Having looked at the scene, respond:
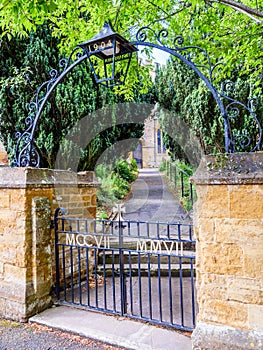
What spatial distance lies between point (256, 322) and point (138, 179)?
491 inches

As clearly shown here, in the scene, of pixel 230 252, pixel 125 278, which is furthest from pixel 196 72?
pixel 125 278

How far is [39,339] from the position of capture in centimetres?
276

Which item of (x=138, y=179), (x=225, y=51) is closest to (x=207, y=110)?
(x=225, y=51)

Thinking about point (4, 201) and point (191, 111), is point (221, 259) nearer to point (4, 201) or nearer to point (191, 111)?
point (4, 201)

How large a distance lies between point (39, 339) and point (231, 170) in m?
2.47

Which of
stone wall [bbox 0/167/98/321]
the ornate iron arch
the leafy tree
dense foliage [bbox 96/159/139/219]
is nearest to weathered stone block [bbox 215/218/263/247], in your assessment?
the ornate iron arch

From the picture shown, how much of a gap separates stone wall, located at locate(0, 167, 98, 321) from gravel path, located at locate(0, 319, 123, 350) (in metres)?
0.17

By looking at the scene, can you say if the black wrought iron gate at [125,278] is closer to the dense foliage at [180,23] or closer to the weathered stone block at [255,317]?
the weathered stone block at [255,317]

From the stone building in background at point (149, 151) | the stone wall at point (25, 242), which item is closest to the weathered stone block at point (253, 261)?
the stone wall at point (25, 242)

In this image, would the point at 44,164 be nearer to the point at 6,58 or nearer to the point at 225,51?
the point at 6,58

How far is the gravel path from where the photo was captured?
261 centimetres

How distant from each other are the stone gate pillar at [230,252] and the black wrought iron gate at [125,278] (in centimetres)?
39

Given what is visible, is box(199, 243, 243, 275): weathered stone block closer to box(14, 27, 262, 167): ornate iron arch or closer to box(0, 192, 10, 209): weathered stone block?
box(14, 27, 262, 167): ornate iron arch

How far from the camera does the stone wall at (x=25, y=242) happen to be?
3.10 metres
